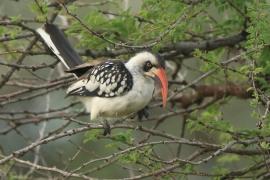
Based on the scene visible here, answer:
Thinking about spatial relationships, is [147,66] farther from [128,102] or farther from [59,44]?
[59,44]

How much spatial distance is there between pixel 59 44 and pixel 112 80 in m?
0.49

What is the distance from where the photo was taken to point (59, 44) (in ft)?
14.8

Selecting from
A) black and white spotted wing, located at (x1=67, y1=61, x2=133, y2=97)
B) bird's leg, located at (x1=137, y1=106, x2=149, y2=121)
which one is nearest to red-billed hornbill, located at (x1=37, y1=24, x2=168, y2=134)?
black and white spotted wing, located at (x1=67, y1=61, x2=133, y2=97)

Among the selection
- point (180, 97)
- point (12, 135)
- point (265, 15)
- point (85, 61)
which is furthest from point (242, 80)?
point (12, 135)

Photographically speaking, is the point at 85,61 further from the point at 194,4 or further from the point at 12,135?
the point at 12,135

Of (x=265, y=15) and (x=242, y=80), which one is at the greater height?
(x=265, y=15)

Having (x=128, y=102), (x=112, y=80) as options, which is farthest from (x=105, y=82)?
(x=128, y=102)

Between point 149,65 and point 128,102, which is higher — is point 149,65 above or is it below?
above

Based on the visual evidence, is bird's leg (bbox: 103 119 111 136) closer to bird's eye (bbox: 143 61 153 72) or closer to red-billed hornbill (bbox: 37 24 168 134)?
red-billed hornbill (bbox: 37 24 168 134)

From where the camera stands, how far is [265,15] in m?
3.61

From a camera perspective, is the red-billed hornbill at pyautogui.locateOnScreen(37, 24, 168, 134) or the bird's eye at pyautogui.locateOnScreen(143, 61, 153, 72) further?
the bird's eye at pyautogui.locateOnScreen(143, 61, 153, 72)

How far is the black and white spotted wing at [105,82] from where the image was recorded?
4.21m

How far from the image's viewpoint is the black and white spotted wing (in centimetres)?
421

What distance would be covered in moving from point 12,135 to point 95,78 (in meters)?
4.81
